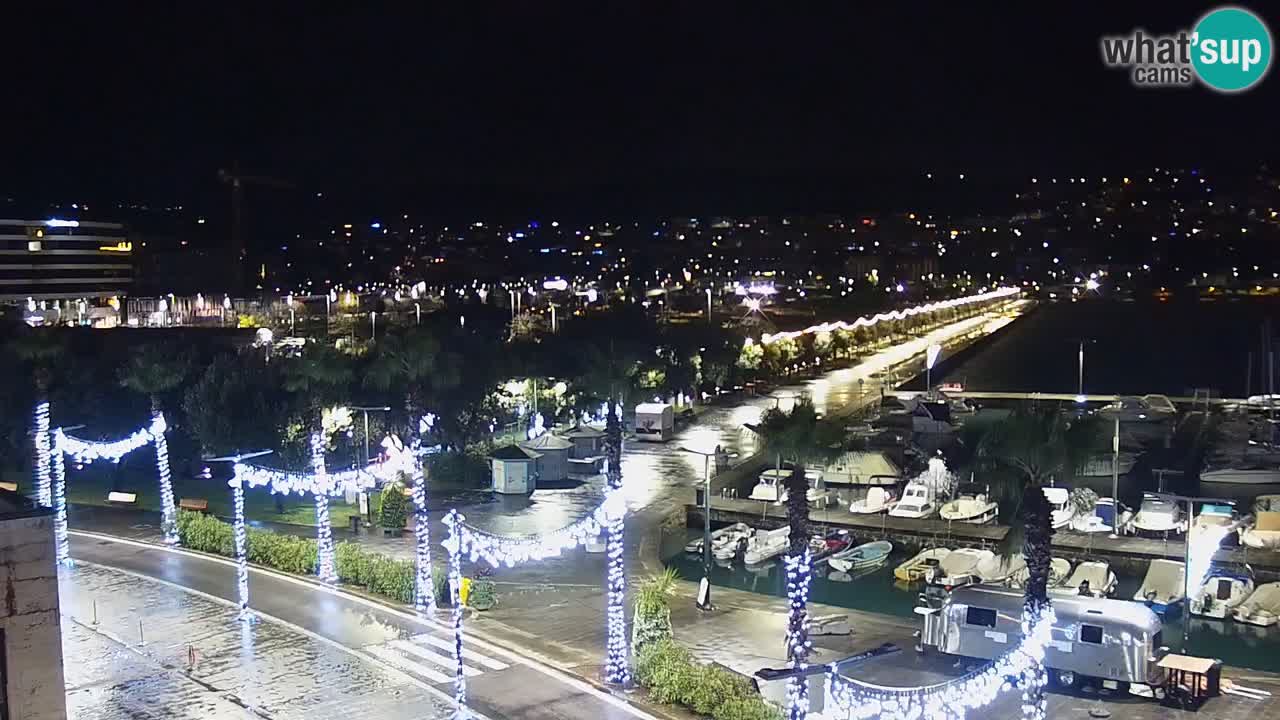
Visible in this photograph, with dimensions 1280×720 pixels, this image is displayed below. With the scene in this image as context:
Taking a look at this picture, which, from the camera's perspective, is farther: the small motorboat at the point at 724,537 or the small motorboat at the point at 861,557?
the small motorboat at the point at 724,537

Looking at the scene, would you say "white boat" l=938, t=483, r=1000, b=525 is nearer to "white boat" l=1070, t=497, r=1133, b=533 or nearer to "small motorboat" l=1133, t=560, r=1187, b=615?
"white boat" l=1070, t=497, r=1133, b=533

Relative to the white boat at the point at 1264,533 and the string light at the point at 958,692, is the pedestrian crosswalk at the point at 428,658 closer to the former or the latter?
the string light at the point at 958,692

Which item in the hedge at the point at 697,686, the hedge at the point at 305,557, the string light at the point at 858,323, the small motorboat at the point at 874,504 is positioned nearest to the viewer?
the hedge at the point at 697,686

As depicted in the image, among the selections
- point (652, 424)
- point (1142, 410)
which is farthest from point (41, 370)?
point (1142, 410)

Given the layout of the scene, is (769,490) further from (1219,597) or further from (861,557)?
(1219,597)

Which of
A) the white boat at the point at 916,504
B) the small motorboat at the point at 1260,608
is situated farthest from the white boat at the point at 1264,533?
the white boat at the point at 916,504

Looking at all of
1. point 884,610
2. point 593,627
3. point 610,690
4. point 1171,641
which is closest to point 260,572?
point 593,627
